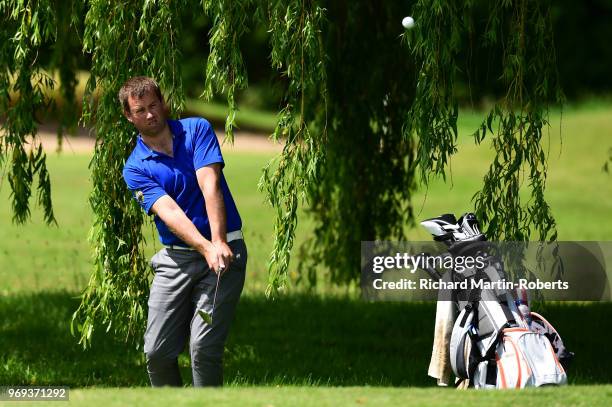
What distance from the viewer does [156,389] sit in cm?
577

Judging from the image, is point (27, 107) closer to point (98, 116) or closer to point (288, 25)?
point (98, 116)

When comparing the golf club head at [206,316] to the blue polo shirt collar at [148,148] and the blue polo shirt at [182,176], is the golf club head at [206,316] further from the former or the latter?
the blue polo shirt collar at [148,148]

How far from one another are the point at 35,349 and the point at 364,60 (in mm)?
3862

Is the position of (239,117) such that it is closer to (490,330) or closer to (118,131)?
(118,131)

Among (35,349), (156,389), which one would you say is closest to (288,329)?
(35,349)

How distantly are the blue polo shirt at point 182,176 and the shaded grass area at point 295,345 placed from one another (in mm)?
2365

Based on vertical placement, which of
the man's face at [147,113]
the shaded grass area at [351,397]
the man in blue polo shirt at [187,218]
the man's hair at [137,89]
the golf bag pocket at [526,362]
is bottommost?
the shaded grass area at [351,397]

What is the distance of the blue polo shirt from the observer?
231 inches

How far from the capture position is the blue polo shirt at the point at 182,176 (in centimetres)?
587

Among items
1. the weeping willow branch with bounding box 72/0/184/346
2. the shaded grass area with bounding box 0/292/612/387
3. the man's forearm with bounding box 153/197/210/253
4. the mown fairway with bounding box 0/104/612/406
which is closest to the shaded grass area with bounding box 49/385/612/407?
the mown fairway with bounding box 0/104/612/406

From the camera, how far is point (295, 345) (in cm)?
992

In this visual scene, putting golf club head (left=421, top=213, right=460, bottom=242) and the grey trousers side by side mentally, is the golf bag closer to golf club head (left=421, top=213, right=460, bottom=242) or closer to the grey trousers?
golf club head (left=421, top=213, right=460, bottom=242)

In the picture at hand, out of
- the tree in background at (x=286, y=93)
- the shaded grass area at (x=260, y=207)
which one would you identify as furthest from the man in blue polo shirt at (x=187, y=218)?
the shaded grass area at (x=260, y=207)

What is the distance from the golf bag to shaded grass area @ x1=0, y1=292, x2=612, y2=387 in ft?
6.61
